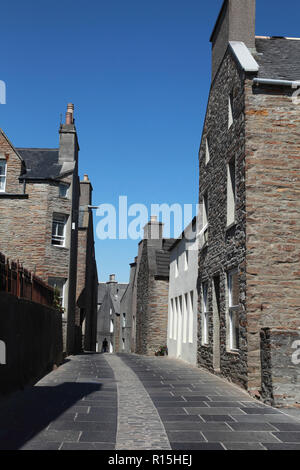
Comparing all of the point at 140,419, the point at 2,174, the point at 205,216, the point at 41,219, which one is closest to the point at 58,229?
the point at 41,219

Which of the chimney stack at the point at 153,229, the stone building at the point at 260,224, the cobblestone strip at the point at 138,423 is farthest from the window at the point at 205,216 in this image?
the chimney stack at the point at 153,229

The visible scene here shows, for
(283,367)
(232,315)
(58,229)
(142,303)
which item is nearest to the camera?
(283,367)

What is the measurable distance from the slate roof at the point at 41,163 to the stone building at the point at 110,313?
2891 centimetres

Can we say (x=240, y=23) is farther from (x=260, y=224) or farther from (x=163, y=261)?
(x=163, y=261)

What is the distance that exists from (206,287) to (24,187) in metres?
11.9

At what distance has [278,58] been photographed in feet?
47.0

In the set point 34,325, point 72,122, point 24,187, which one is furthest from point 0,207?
point 34,325

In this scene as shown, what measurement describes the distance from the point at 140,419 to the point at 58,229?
18.8m

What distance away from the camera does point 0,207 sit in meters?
24.6

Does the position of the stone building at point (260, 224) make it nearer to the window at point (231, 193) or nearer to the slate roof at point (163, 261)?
the window at point (231, 193)

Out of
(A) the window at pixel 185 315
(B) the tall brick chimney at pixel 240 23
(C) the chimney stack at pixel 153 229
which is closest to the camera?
(B) the tall brick chimney at pixel 240 23

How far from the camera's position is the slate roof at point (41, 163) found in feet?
84.5

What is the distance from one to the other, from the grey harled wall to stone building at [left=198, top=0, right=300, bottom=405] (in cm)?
479

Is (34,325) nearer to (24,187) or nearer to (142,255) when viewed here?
(24,187)
